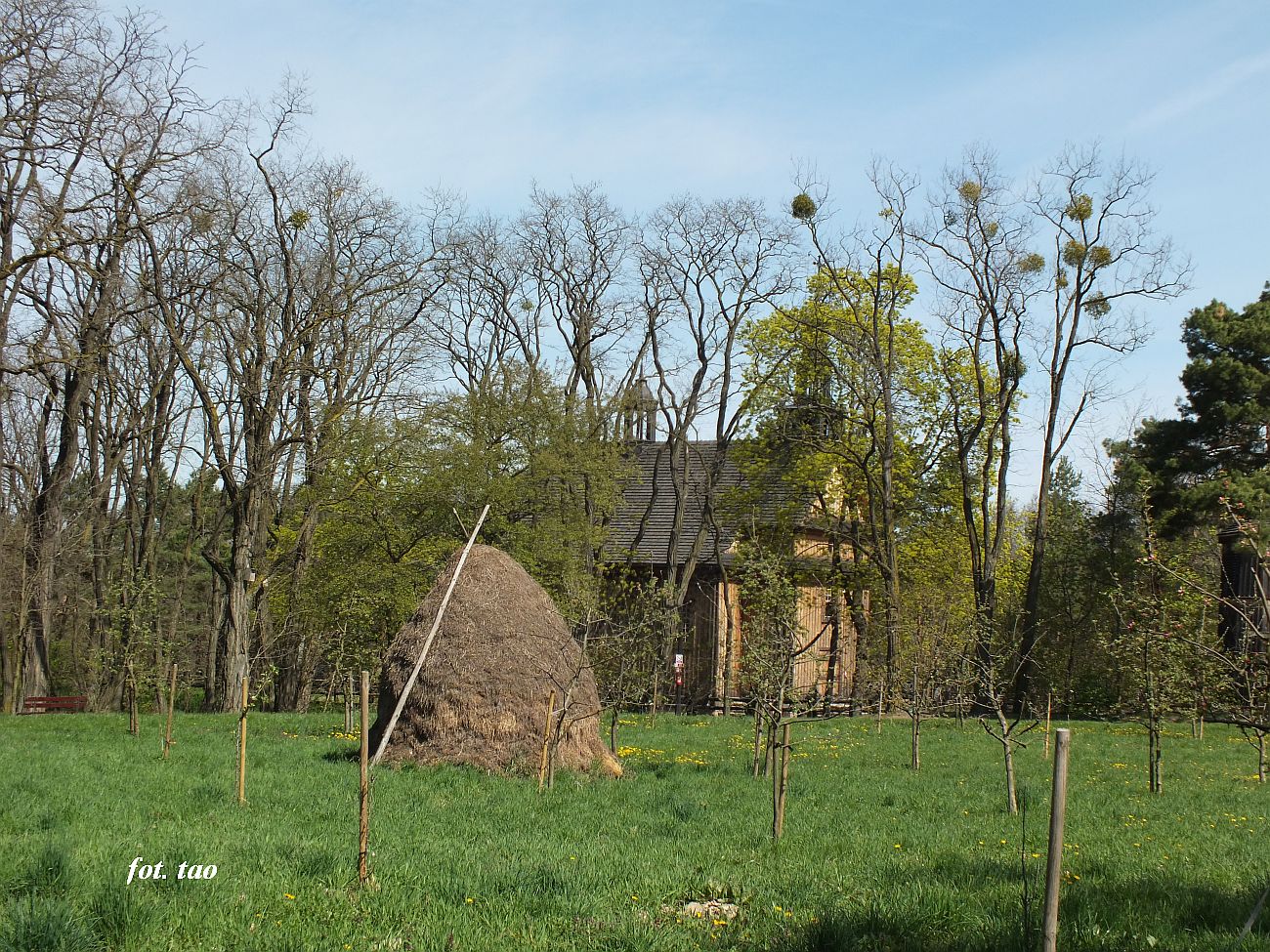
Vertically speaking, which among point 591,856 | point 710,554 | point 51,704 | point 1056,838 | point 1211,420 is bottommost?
point 51,704

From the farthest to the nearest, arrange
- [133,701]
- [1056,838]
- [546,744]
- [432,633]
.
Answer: [133,701] → [432,633] → [546,744] → [1056,838]

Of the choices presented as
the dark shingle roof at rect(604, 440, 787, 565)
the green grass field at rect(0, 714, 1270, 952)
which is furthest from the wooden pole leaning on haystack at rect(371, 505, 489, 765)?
the dark shingle roof at rect(604, 440, 787, 565)

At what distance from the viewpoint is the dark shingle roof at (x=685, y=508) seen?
34062 mm

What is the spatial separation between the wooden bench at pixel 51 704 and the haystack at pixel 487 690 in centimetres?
1695

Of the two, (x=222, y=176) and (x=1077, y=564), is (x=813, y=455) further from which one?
(x=222, y=176)

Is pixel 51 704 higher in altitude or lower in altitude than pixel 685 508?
lower

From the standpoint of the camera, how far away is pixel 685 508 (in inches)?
1534

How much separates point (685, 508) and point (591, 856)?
101 ft

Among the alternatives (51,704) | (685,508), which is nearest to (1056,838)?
(51,704)

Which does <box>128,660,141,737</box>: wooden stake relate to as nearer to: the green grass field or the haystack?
the green grass field

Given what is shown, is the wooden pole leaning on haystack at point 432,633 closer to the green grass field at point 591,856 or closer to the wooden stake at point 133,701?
the green grass field at point 591,856

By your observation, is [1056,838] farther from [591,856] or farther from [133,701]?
[133,701]

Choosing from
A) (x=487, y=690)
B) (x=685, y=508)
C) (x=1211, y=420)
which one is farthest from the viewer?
(x=685, y=508)

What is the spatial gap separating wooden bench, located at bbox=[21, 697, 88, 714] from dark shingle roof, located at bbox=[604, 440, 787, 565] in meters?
15.3
